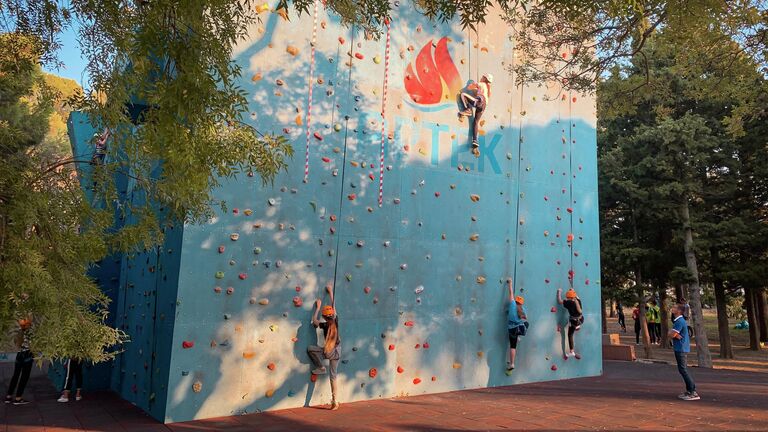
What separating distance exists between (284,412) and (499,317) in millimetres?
4396

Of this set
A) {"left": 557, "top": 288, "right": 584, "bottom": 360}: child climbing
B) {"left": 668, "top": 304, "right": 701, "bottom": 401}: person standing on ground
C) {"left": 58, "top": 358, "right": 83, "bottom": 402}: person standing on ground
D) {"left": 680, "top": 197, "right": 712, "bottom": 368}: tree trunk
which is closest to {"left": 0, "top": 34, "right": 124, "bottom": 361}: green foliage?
{"left": 58, "top": 358, "right": 83, "bottom": 402}: person standing on ground

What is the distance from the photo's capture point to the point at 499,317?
33.3 feet

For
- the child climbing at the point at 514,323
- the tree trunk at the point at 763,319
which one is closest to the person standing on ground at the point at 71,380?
the child climbing at the point at 514,323

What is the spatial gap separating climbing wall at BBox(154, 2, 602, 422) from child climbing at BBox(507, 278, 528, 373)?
163mm

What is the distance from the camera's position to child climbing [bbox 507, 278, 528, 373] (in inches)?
392

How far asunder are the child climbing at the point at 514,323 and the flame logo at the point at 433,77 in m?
3.88

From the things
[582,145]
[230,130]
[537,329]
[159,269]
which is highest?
[582,145]

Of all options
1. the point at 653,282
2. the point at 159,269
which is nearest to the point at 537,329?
the point at 159,269

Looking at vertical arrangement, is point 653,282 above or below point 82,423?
above

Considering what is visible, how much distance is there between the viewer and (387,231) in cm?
902

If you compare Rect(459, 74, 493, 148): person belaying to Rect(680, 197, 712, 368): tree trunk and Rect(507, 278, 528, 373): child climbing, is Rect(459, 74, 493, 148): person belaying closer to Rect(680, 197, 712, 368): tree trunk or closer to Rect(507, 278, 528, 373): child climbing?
Rect(507, 278, 528, 373): child climbing

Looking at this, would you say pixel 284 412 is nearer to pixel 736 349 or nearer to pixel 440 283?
pixel 440 283

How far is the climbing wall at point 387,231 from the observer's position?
24.7ft

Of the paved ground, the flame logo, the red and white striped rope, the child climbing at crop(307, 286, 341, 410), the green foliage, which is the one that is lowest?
the paved ground
